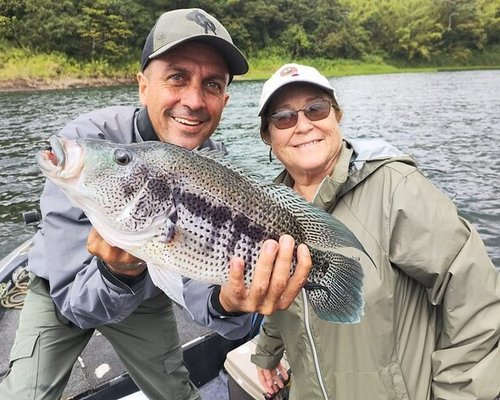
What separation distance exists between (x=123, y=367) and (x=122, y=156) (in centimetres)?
299

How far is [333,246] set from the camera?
87.0 inches

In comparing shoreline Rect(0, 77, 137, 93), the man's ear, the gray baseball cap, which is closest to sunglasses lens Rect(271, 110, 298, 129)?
the gray baseball cap

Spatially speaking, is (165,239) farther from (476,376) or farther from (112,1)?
(112,1)

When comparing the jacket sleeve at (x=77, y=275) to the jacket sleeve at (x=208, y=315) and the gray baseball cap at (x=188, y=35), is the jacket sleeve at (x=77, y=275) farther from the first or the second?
the gray baseball cap at (x=188, y=35)

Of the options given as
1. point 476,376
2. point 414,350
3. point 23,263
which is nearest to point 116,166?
point 414,350

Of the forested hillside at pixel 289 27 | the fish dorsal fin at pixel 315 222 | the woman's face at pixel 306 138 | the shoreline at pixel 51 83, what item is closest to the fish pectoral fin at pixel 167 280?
the fish dorsal fin at pixel 315 222

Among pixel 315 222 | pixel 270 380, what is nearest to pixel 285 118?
pixel 315 222

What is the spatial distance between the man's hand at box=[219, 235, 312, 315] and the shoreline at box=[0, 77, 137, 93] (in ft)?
142

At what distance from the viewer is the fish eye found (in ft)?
6.86

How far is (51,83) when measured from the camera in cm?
4209

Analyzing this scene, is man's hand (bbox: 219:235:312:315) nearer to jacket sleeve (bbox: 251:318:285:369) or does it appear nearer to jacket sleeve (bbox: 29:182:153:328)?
jacket sleeve (bbox: 29:182:153:328)

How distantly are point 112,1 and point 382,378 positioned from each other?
6038 cm

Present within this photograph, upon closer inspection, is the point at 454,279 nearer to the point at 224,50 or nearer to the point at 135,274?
the point at 135,274

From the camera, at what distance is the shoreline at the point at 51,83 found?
131 feet
